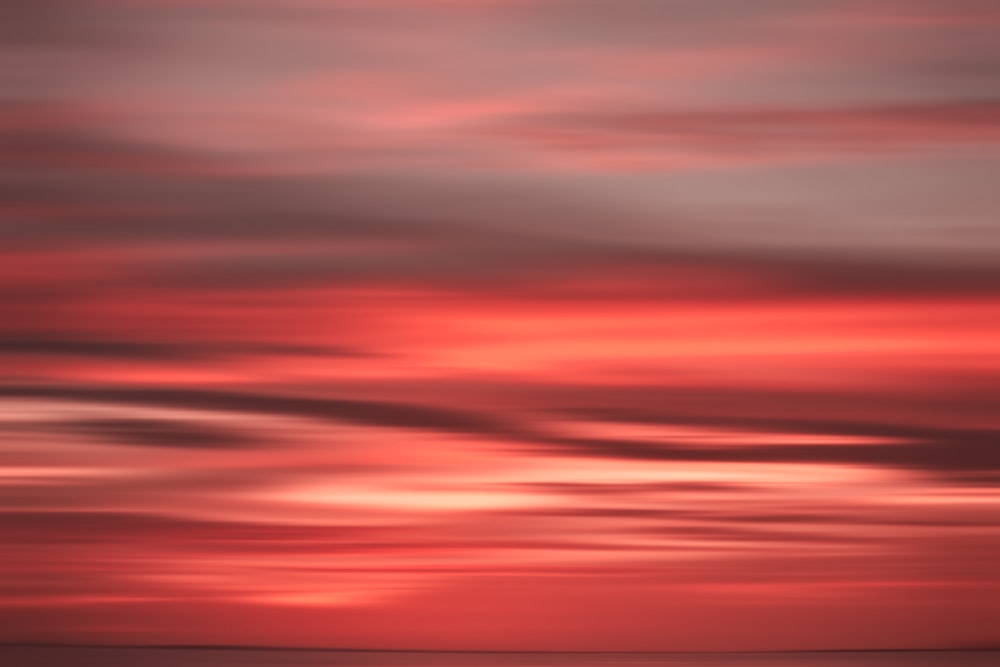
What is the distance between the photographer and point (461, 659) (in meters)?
2.05

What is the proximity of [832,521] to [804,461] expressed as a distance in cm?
12

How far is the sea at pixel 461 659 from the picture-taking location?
6.71ft

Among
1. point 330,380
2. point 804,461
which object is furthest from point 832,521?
point 330,380

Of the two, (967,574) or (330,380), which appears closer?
(967,574)

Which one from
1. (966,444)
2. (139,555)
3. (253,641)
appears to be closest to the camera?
(253,641)

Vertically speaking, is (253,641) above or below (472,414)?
below

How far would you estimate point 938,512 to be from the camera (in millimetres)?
2293

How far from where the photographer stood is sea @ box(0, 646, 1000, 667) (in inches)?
80.5

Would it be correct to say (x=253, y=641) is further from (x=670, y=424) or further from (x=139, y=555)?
(x=670, y=424)

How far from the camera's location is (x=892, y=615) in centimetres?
216

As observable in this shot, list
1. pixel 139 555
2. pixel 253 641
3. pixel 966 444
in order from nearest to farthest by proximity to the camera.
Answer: pixel 253 641 → pixel 139 555 → pixel 966 444

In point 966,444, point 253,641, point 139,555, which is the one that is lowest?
point 253,641

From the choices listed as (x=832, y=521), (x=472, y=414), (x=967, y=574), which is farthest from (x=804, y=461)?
(x=472, y=414)

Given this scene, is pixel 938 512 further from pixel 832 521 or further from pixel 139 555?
pixel 139 555
